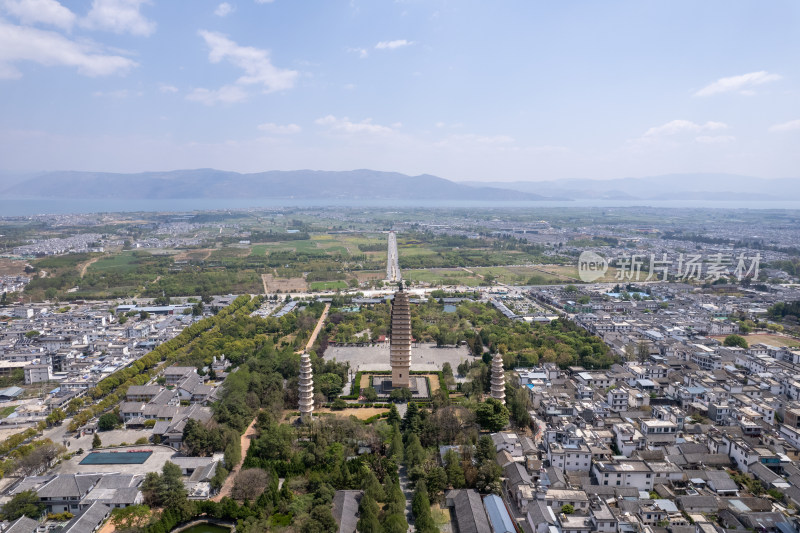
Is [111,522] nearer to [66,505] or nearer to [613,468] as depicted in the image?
[66,505]

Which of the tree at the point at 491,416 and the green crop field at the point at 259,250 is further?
the green crop field at the point at 259,250

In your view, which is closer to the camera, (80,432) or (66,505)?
(66,505)

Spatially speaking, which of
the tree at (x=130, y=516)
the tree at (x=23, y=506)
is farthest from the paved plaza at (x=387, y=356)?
the tree at (x=23, y=506)

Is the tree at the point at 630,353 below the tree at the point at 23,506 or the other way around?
the other way around

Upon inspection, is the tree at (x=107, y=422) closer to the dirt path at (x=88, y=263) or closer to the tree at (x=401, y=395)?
the tree at (x=401, y=395)

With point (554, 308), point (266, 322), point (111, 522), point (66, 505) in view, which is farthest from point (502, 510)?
point (554, 308)

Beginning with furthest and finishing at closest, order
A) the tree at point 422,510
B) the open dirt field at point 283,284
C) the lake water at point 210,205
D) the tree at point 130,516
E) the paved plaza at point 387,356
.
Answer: the lake water at point 210,205 → the open dirt field at point 283,284 → the paved plaza at point 387,356 → the tree at point 130,516 → the tree at point 422,510

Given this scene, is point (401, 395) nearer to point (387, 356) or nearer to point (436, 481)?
point (387, 356)
